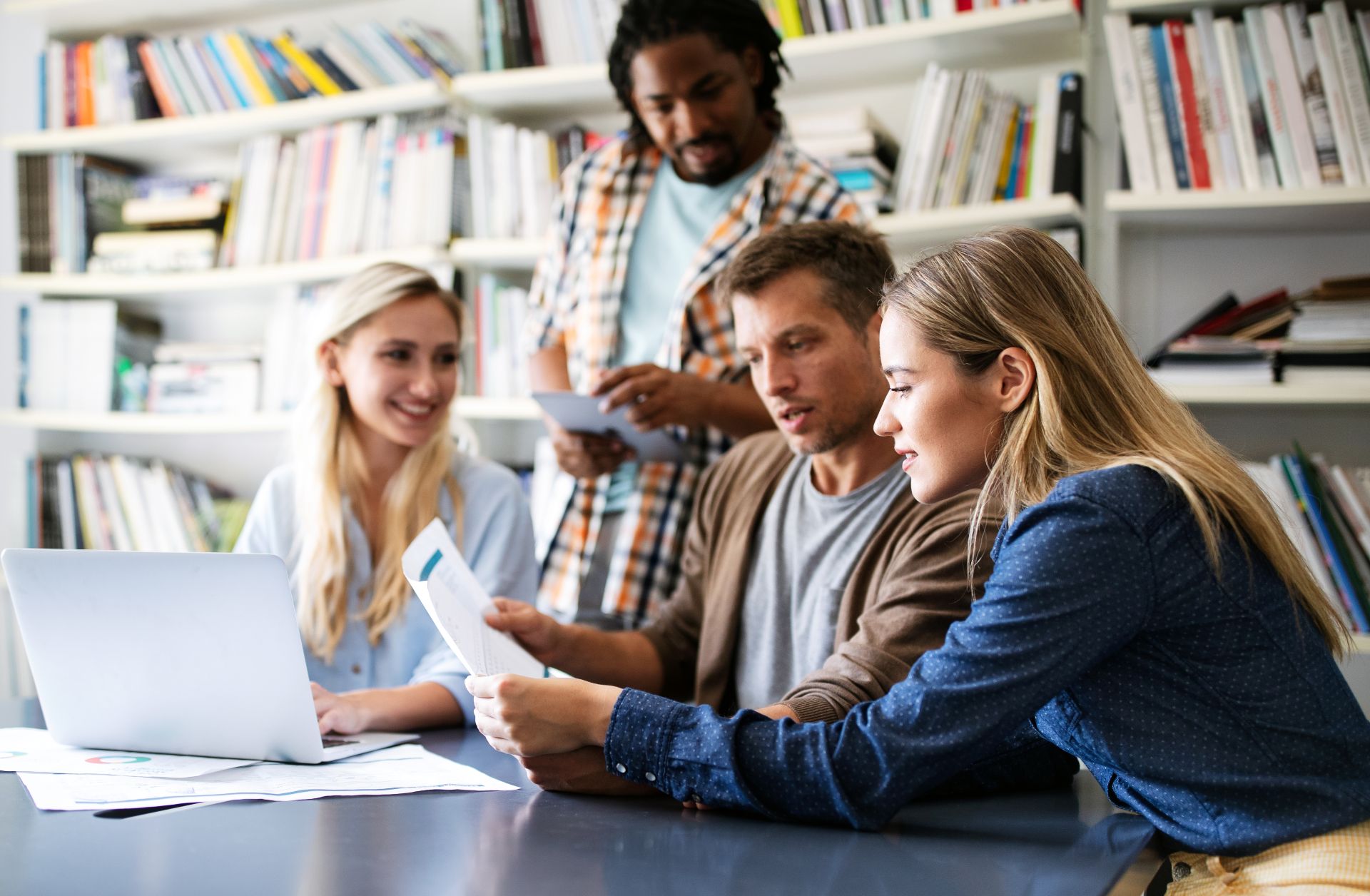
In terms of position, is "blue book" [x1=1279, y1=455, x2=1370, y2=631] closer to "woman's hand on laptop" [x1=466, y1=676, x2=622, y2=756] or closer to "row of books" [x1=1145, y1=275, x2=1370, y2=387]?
"row of books" [x1=1145, y1=275, x2=1370, y2=387]

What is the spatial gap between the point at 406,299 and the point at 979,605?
4.07 ft

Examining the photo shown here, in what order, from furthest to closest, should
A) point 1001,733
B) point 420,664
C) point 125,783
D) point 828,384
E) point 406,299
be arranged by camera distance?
point 406,299 → point 420,664 → point 828,384 → point 125,783 → point 1001,733

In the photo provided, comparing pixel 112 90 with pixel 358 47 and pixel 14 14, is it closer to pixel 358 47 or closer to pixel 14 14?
pixel 14 14

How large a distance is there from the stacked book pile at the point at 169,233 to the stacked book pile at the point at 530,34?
89cm

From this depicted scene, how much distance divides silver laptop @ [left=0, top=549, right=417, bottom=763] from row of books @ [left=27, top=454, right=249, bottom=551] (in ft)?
6.48

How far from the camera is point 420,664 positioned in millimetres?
1642

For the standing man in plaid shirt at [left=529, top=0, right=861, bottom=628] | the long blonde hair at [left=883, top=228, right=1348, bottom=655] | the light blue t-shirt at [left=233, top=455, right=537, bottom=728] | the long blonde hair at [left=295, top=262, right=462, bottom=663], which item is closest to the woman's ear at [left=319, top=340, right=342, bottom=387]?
the long blonde hair at [left=295, top=262, right=462, bottom=663]

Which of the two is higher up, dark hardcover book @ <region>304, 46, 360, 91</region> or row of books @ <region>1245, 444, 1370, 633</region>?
dark hardcover book @ <region>304, 46, 360, 91</region>

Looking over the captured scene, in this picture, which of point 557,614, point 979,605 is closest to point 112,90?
point 557,614

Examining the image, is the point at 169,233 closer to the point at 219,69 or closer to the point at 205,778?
the point at 219,69

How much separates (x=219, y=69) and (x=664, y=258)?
1.67m

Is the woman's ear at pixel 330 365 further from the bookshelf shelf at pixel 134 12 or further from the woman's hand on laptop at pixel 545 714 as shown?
the bookshelf shelf at pixel 134 12

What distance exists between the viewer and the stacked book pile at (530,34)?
272cm

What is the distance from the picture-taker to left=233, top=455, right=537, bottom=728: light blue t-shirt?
1684 millimetres
